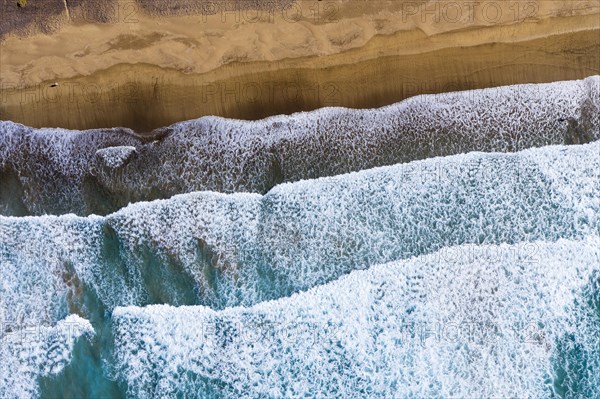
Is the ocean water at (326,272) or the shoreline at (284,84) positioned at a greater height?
the shoreline at (284,84)

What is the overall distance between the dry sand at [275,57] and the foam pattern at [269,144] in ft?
0.19

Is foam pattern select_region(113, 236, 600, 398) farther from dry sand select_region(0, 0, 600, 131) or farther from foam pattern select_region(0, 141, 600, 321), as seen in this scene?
dry sand select_region(0, 0, 600, 131)

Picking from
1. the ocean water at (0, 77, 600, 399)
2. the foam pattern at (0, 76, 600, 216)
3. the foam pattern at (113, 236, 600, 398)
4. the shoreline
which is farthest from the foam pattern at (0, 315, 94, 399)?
the shoreline

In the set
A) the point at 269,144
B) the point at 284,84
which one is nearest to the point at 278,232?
the point at 269,144

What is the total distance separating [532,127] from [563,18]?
0.45 meters

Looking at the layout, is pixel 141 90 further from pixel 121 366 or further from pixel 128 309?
pixel 121 366

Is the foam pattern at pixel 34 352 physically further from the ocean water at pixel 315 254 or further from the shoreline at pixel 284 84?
the shoreline at pixel 284 84

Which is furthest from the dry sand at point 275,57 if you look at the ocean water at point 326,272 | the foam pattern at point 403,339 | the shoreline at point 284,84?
the foam pattern at point 403,339

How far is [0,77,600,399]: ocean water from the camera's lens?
2010 millimetres

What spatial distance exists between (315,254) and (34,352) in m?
1.06

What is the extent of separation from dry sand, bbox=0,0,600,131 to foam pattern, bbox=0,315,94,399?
31.2 inches

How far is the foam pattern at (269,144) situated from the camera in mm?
2252

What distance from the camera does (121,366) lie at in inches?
80.1

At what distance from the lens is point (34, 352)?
2041 mm
